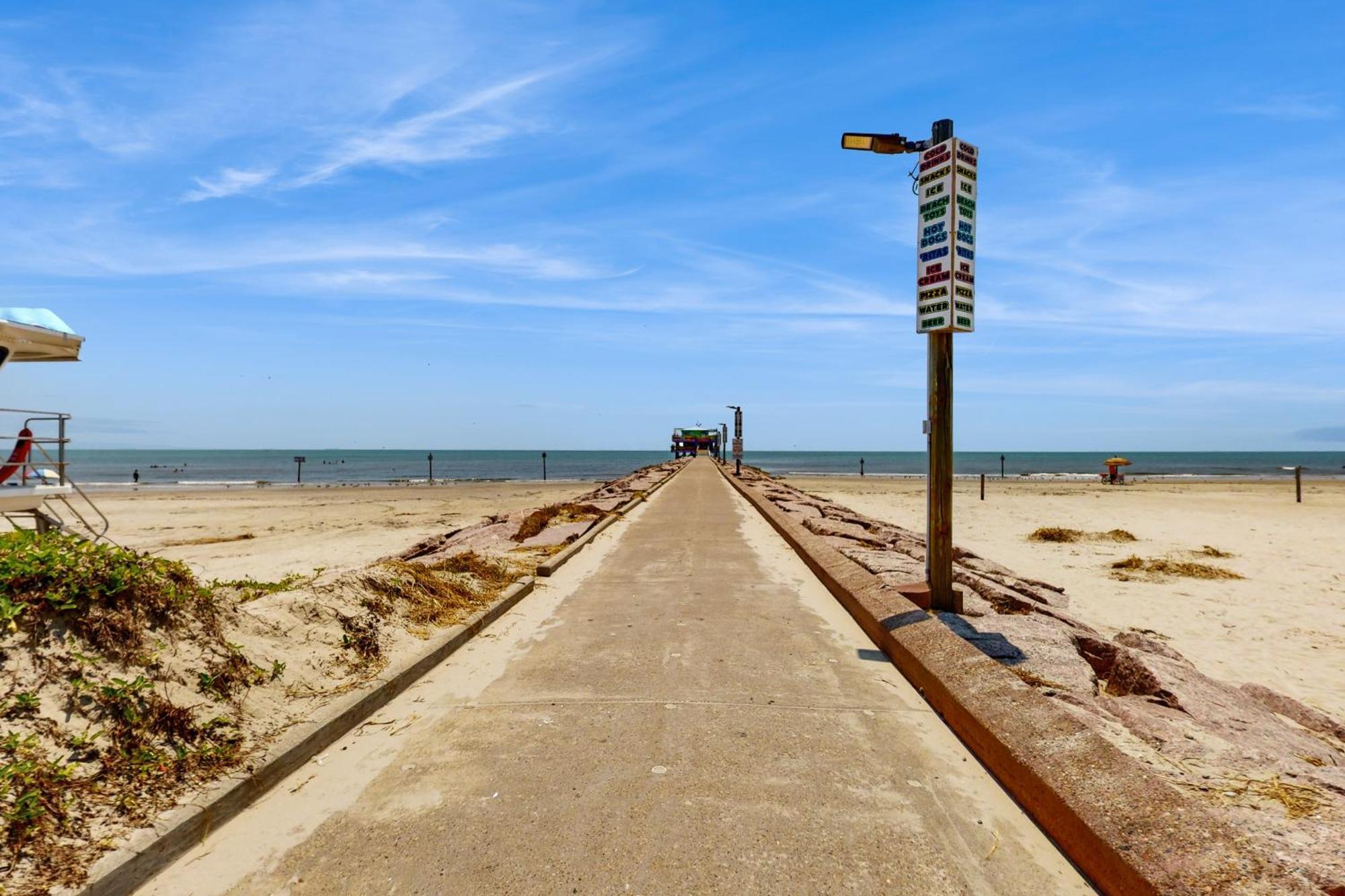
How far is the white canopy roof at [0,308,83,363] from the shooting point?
29.1 feet

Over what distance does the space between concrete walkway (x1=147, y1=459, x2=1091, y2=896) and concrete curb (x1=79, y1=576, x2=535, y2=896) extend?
0.08m

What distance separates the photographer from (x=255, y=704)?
12.9 ft

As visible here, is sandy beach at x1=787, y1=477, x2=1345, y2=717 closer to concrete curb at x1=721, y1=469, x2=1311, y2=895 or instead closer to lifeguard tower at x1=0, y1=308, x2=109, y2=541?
concrete curb at x1=721, y1=469, x2=1311, y2=895

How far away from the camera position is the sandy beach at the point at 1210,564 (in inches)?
275

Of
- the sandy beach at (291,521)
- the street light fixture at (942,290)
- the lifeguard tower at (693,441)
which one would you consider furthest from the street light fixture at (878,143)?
the lifeguard tower at (693,441)

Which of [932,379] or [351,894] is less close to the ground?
[932,379]

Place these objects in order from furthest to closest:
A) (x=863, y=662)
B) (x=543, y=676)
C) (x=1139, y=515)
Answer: (x=1139, y=515)
(x=863, y=662)
(x=543, y=676)

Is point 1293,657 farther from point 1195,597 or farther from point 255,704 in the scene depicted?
point 255,704

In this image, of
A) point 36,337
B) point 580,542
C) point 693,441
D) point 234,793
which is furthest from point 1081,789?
point 693,441

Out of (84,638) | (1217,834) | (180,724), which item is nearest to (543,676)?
(180,724)

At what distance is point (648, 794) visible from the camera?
327 cm

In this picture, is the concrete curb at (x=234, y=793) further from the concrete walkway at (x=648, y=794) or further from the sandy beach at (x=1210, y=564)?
the sandy beach at (x=1210, y=564)

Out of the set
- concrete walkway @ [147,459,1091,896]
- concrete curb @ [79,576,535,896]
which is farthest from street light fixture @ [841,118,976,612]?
concrete curb @ [79,576,535,896]

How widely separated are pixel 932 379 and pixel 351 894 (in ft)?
17.5
